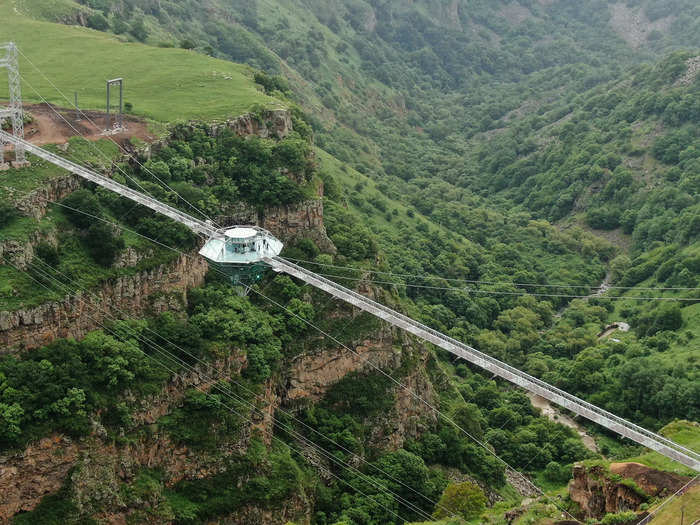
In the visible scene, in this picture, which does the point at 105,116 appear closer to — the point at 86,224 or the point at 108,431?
the point at 86,224

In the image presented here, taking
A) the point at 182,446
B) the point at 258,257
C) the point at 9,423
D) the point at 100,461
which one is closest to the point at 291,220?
the point at 258,257

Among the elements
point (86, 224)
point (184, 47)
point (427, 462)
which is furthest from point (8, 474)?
point (184, 47)

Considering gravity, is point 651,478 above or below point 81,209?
below

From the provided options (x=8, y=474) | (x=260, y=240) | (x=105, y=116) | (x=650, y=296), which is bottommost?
(x=650, y=296)

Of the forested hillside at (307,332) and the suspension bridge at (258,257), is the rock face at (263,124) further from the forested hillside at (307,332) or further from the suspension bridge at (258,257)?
the suspension bridge at (258,257)

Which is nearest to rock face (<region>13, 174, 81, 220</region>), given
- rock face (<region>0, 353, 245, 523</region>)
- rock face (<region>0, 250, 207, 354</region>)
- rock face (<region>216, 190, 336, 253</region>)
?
rock face (<region>0, 250, 207, 354</region>)

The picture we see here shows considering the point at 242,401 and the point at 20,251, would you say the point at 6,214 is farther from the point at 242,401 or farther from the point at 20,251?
the point at 242,401
